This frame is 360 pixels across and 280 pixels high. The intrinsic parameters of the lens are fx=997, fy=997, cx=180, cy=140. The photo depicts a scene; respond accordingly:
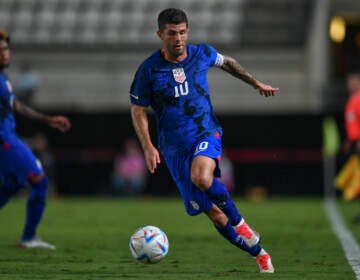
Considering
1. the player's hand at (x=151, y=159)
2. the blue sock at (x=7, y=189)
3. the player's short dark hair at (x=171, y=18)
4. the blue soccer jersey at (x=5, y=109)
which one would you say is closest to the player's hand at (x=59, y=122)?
the blue soccer jersey at (x=5, y=109)

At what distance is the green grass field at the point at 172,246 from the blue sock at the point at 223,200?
1.43 feet

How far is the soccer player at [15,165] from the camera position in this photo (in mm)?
10148

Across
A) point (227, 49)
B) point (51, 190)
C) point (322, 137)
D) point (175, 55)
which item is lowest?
point (51, 190)

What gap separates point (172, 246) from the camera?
1057cm

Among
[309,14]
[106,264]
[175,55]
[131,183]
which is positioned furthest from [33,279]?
[309,14]

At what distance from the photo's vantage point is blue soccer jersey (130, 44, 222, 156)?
26.1 feet

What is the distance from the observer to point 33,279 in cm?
741

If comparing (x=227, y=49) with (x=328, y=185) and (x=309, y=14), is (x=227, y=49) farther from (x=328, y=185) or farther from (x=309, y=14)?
(x=328, y=185)

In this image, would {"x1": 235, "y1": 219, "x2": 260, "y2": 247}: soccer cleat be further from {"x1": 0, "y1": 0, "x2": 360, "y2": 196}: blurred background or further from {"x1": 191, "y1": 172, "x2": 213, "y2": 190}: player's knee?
{"x1": 0, "y1": 0, "x2": 360, "y2": 196}: blurred background

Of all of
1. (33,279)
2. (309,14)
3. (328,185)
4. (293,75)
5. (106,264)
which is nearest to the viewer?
(33,279)

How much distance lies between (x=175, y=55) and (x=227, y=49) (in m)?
16.4

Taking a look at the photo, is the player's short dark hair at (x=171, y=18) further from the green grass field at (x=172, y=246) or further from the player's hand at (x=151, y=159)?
the green grass field at (x=172, y=246)

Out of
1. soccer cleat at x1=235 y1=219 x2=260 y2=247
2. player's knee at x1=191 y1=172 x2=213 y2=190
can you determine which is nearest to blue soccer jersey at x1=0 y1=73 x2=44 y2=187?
player's knee at x1=191 y1=172 x2=213 y2=190

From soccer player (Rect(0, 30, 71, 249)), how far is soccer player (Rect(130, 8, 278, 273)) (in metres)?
2.43
